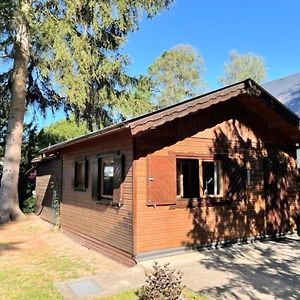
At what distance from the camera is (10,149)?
14375mm

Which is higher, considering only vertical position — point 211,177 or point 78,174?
point 78,174

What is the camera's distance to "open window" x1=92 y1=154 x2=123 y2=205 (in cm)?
814

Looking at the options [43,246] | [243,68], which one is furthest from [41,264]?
[243,68]

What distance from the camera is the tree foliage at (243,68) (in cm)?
3360

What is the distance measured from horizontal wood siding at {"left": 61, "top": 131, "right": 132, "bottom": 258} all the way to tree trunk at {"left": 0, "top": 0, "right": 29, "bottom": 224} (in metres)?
2.98

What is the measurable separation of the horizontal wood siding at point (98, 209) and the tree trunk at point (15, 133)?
2984mm

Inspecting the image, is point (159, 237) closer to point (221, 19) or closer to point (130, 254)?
point (130, 254)

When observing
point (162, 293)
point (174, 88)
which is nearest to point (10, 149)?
point (162, 293)

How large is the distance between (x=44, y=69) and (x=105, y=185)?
6840 millimetres

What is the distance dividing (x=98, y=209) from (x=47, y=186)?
20.6 feet

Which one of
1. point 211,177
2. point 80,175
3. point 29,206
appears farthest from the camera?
point 29,206

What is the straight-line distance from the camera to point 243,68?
34.2 metres

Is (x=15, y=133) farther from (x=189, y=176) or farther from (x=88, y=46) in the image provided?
(x=189, y=176)

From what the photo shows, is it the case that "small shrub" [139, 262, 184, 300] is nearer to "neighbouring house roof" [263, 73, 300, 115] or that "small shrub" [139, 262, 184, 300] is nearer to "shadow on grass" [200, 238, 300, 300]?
"shadow on grass" [200, 238, 300, 300]
